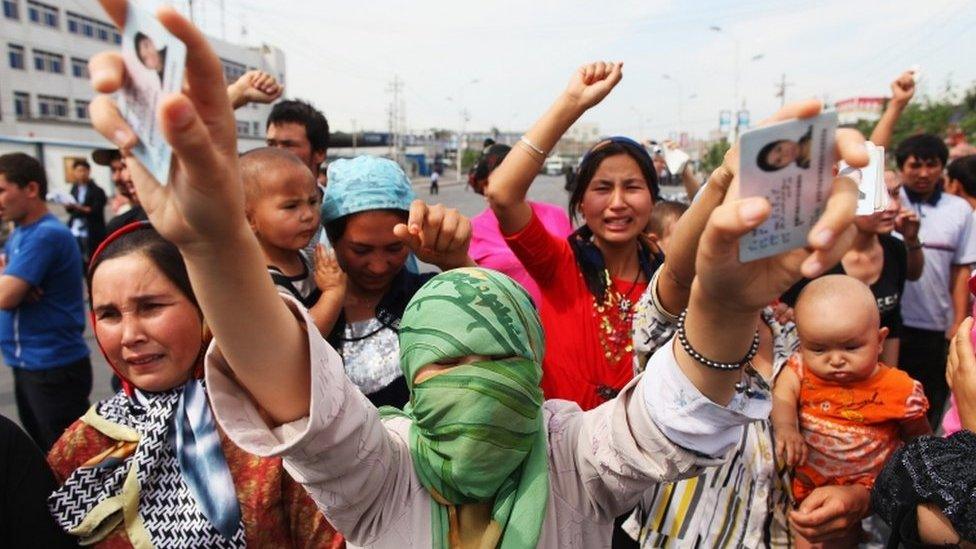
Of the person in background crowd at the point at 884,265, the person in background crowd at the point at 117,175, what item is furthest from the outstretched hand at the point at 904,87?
the person in background crowd at the point at 117,175

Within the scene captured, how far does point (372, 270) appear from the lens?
1947 mm

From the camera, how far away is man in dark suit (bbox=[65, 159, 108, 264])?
7.89 m

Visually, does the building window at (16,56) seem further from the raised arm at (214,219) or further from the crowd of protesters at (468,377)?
the raised arm at (214,219)

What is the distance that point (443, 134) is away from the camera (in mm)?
88500

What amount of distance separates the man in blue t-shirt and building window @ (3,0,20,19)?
131ft

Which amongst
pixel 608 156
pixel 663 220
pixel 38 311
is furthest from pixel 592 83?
pixel 38 311

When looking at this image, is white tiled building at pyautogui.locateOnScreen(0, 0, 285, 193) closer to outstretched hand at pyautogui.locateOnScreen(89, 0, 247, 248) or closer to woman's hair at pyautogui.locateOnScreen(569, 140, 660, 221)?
woman's hair at pyautogui.locateOnScreen(569, 140, 660, 221)

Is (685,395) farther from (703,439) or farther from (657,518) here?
(657,518)

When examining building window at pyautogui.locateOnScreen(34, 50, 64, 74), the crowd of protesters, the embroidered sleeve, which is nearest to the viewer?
the crowd of protesters

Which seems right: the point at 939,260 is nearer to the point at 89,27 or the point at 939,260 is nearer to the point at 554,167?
the point at 89,27

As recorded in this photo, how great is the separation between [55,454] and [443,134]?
293 ft

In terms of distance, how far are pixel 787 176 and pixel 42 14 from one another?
45263 millimetres

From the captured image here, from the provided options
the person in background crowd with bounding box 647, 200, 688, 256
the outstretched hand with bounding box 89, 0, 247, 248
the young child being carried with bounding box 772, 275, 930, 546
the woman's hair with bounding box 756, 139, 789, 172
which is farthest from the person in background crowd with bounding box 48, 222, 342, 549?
the person in background crowd with bounding box 647, 200, 688, 256

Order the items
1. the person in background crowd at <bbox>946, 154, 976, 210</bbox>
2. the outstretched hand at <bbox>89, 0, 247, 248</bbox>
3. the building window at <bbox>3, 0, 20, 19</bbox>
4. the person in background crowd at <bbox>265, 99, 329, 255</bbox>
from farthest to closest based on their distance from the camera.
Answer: the building window at <bbox>3, 0, 20, 19</bbox>
the person in background crowd at <bbox>946, 154, 976, 210</bbox>
the person in background crowd at <bbox>265, 99, 329, 255</bbox>
the outstretched hand at <bbox>89, 0, 247, 248</bbox>
